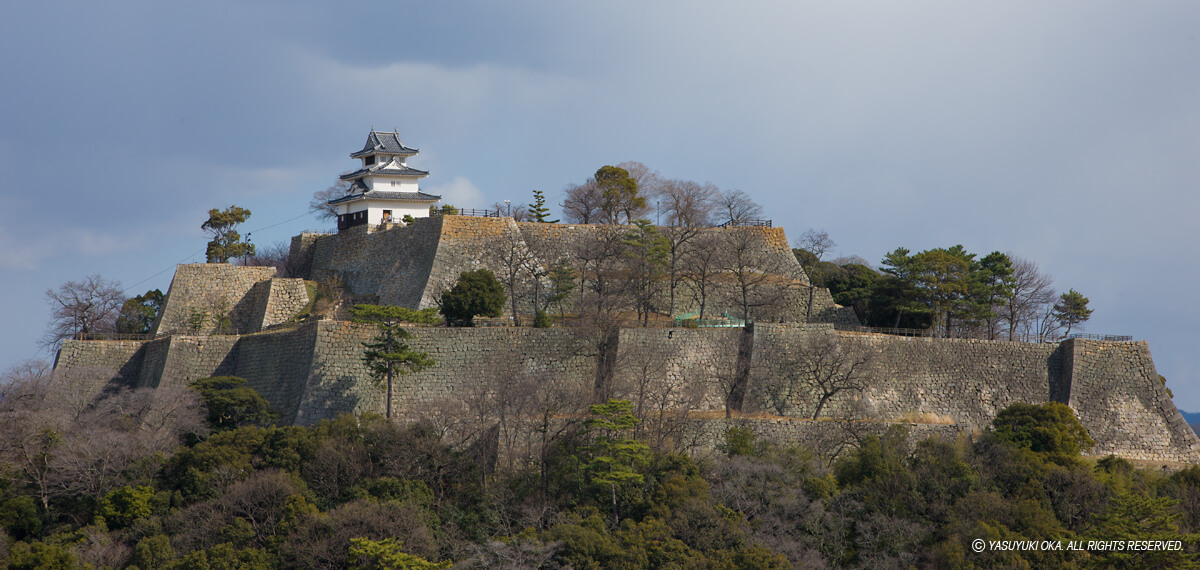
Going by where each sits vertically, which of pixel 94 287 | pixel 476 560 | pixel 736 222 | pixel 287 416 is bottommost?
pixel 476 560

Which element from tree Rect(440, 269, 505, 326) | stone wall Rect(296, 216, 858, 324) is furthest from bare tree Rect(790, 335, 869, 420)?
tree Rect(440, 269, 505, 326)

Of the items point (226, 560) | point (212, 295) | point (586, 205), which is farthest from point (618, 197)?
point (226, 560)

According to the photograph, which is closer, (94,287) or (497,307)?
(497,307)

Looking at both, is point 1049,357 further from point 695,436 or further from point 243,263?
point 243,263

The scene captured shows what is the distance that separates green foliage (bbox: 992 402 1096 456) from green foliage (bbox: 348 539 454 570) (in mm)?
14460

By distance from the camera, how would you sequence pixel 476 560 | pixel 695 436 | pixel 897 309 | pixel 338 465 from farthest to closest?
pixel 897 309
pixel 695 436
pixel 338 465
pixel 476 560

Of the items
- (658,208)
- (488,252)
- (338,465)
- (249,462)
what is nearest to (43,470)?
(249,462)

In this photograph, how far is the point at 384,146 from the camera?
4528 cm

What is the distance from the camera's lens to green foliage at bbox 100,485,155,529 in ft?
94.6

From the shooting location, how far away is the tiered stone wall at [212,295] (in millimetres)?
39031

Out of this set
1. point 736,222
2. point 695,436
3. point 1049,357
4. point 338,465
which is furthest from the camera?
point 736,222

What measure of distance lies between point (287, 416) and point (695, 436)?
10.5m

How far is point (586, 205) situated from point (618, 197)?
3.88 feet

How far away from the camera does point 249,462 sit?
29859 mm
